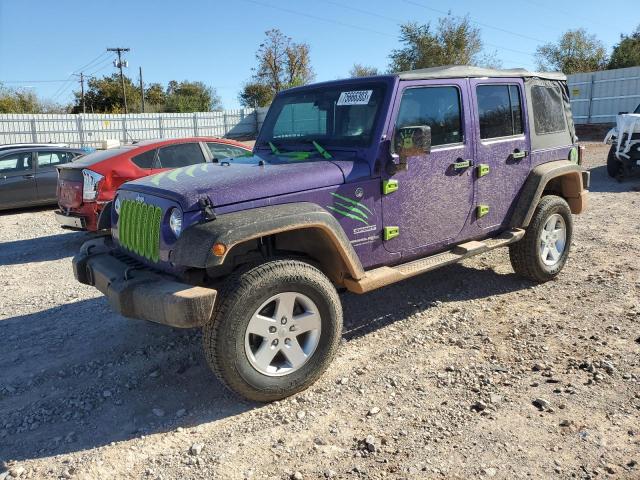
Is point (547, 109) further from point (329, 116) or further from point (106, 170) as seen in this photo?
point (106, 170)

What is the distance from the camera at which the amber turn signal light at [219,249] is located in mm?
2926

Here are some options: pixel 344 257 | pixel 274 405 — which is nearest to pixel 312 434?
pixel 274 405

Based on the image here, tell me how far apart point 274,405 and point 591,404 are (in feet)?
6.35

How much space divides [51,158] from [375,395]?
10091 mm

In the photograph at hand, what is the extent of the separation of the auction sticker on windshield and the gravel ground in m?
1.84

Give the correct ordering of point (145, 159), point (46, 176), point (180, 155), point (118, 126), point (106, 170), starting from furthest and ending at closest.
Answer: point (118, 126)
point (46, 176)
point (180, 155)
point (145, 159)
point (106, 170)

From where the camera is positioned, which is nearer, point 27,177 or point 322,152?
point 322,152

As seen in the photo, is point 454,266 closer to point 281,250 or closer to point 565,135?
point 565,135

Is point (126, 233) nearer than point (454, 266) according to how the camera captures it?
Yes

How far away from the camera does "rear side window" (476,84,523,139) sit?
15.0 feet

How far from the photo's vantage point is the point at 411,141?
12.0ft

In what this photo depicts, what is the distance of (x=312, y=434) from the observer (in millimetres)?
3027

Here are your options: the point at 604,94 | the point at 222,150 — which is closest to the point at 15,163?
the point at 222,150

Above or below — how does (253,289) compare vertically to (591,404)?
above
